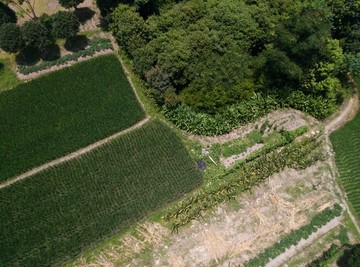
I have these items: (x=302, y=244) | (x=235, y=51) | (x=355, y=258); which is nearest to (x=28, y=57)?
(x=235, y=51)

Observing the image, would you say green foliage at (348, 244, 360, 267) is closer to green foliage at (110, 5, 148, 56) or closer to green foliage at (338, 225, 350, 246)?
green foliage at (338, 225, 350, 246)

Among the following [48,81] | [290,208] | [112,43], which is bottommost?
[290,208]

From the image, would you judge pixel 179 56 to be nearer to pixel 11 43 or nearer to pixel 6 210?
pixel 11 43

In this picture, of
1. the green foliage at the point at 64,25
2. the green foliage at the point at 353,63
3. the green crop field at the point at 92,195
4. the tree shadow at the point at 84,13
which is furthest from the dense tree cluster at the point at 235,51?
the green crop field at the point at 92,195

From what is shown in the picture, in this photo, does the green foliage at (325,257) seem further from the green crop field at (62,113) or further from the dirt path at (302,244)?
the green crop field at (62,113)

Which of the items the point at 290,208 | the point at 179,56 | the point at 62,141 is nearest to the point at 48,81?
the point at 62,141

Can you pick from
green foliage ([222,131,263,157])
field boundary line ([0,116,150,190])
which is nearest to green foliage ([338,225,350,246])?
green foliage ([222,131,263,157])

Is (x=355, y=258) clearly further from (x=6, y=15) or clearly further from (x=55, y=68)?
Result: (x=6, y=15)
